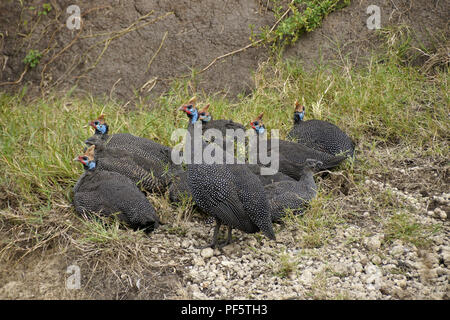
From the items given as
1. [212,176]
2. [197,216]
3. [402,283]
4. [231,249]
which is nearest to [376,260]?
[402,283]

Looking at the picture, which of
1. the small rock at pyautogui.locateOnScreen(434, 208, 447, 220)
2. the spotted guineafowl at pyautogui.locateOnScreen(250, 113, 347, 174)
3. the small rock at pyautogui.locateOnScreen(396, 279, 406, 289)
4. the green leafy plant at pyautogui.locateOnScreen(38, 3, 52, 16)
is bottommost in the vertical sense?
the small rock at pyautogui.locateOnScreen(396, 279, 406, 289)

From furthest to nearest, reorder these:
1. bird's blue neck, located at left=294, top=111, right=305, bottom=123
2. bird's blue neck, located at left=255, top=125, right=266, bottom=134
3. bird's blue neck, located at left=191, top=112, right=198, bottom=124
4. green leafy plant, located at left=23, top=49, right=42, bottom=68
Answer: green leafy plant, located at left=23, top=49, right=42, bottom=68, bird's blue neck, located at left=294, top=111, right=305, bottom=123, bird's blue neck, located at left=255, top=125, right=266, bottom=134, bird's blue neck, located at left=191, top=112, right=198, bottom=124

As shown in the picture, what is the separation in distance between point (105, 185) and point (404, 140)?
99.0 inches

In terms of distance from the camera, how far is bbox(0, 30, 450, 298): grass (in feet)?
12.2

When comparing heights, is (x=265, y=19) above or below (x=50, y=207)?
above

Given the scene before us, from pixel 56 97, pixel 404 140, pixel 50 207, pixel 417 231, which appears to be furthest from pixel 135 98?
pixel 417 231

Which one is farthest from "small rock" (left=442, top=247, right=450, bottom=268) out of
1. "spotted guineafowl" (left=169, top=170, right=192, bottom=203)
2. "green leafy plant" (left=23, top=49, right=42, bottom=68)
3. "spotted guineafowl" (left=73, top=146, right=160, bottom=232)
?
"green leafy plant" (left=23, top=49, right=42, bottom=68)

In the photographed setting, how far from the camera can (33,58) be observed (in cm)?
601

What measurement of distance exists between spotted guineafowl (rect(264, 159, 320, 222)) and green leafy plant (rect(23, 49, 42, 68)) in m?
3.29

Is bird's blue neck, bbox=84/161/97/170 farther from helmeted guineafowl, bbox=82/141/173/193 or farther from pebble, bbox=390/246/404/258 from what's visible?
pebble, bbox=390/246/404/258

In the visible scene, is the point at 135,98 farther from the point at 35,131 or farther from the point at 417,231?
the point at 417,231

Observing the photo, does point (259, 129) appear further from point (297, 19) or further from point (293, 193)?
point (297, 19)

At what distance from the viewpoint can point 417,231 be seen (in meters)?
3.63

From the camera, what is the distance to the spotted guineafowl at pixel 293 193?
12.7 feet
